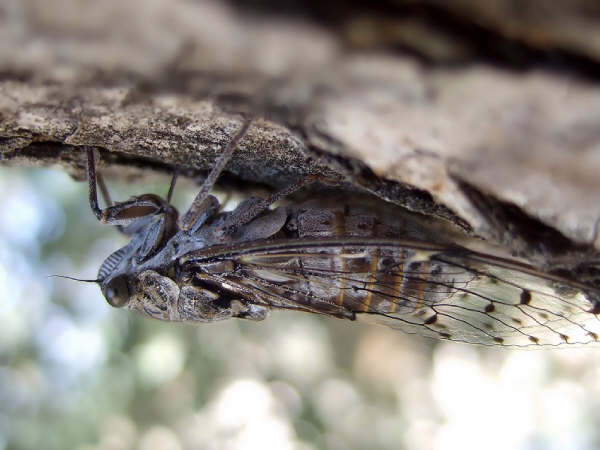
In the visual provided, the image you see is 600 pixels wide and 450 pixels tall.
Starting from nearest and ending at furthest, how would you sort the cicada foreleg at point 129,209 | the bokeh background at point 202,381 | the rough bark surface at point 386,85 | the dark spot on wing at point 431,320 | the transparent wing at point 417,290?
the rough bark surface at point 386,85 → the transparent wing at point 417,290 → the dark spot on wing at point 431,320 → the cicada foreleg at point 129,209 → the bokeh background at point 202,381

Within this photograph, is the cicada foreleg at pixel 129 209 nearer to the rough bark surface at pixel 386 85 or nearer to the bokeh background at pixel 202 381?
the rough bark surface at pixel 386 85

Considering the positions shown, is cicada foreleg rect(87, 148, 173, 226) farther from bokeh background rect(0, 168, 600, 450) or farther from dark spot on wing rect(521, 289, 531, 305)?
bokeh background rect(0, 168, 600, 450)

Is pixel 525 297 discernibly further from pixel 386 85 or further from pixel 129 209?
pixel 129 209

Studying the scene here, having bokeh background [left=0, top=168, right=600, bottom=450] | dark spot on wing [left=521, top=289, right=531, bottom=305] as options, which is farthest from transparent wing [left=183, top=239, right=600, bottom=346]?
bokeh background [left=0, top=168, right=600, bottom=450]

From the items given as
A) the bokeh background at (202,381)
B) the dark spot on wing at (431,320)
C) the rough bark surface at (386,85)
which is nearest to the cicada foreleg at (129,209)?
the rough bark surface at (386,85)

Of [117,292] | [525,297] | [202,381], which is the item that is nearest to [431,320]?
[525,297]

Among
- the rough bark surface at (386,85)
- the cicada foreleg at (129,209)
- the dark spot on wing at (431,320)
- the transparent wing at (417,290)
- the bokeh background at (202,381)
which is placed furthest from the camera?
the bokeh background at (202,381)
